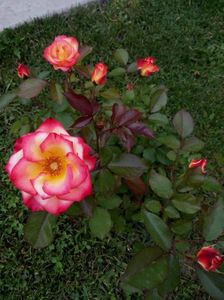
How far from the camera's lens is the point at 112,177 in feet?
4.05

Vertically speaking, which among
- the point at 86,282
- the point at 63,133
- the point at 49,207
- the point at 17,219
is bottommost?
the point at 86,282

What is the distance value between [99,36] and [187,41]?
0.55 meters

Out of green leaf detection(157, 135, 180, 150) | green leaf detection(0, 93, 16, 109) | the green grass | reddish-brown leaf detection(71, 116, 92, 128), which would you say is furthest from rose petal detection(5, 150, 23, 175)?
the green grass

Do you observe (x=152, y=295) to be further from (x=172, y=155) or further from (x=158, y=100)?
(x=158, y=100)

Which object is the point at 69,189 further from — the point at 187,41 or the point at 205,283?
the point at 187,41

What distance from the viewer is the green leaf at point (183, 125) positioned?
59.6 inches

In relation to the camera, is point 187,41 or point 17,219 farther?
point 187,41

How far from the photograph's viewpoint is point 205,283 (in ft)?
3.72

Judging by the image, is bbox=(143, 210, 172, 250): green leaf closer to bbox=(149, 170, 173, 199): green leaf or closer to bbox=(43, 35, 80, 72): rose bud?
bbox=(149, 170, 173, 199): green leaf

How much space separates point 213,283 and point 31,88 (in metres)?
0.80

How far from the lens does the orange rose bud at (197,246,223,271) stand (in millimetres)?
1048

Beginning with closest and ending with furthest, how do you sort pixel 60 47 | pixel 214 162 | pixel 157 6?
pixel 60 47 < pixel 214 162 < pixel 157 6

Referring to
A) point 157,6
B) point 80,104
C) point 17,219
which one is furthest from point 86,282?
point 157,6

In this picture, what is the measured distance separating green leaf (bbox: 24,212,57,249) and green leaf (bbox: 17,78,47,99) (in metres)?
0.42
